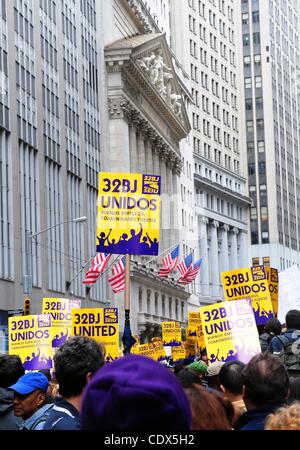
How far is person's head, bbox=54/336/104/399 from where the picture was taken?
6246 mm

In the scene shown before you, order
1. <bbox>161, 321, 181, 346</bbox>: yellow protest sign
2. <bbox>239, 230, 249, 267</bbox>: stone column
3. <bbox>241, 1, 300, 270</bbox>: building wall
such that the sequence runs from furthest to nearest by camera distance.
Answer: <bbox>241, 1, 300, 270</bbox>: building wall, <bbox>239, 230, 249, 267</bbox>: stone column, <bbox>161, 321, 181, 346</bbox>: yellow protest sign

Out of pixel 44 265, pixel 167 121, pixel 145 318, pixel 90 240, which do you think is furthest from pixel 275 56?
pixel 44 265

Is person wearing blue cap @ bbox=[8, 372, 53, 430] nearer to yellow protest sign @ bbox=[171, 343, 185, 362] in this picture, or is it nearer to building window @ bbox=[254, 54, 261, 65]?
yellow protest sign @ bbox=[171, 343, 185, 362]

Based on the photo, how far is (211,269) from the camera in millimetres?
116500

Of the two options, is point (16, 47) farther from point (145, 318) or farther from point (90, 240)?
point (145, 318)

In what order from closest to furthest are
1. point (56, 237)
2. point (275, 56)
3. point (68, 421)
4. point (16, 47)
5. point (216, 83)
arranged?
point (68, 421), point (16, 47), point (56, 237), point (216, 83), point (275, 56)

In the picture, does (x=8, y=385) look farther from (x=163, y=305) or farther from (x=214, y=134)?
(x=214, y=134)

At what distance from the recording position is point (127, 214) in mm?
20062

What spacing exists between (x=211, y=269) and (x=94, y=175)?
51.3 metres

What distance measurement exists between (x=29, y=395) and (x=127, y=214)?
12496mm

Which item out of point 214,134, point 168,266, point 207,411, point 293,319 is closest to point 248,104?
point 214,134

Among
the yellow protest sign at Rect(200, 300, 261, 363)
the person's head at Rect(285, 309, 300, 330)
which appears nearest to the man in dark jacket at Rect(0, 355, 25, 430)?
the person's head at Rect(285, 309, 300, 330)

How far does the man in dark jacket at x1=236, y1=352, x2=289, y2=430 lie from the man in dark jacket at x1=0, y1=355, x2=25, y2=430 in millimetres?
2351

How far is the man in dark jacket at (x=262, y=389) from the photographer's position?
18.5ft
